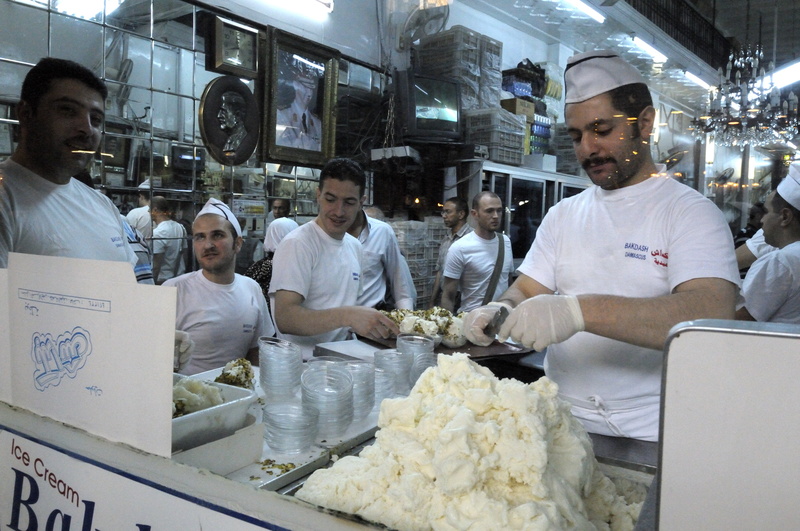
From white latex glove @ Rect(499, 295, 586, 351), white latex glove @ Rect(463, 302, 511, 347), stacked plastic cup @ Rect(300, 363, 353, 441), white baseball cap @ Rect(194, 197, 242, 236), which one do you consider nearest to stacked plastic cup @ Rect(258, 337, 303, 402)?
stacked plastic cup @ Rect(300, 363, 353, 441)

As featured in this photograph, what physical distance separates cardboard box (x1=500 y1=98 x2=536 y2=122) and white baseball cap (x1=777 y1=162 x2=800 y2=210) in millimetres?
1009

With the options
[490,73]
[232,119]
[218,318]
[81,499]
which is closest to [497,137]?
[490,73]

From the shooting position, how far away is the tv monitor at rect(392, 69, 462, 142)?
2.08 metres

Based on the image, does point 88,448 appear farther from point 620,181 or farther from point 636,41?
point 636,41

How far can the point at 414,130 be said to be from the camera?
6.94 ft

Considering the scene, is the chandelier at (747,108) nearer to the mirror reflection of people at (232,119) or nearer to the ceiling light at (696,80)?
the ceiling light at (696,80)

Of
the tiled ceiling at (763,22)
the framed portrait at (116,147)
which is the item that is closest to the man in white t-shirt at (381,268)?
the framed portrait at (116,147)

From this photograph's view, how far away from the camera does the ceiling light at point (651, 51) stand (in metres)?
1.32

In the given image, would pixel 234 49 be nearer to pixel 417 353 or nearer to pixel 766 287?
pixel 417 353

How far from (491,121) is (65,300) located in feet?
5.13

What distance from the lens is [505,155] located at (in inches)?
79.9

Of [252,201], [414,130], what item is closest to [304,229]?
[252,201]

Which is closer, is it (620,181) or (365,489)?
(365,489)

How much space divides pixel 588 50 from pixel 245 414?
1.23 m
